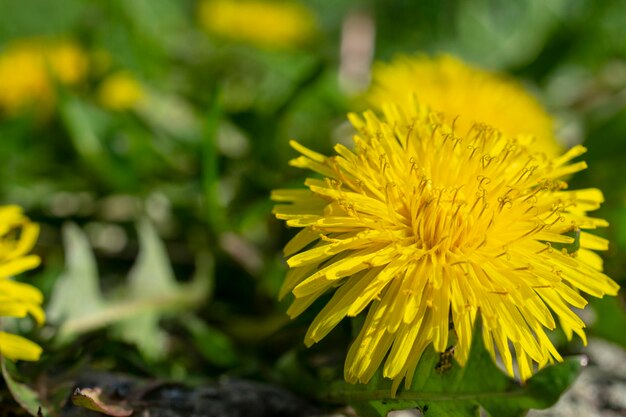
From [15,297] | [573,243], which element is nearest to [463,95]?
[573,243]

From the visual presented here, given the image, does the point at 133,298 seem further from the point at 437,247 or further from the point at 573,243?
the point at 573,243

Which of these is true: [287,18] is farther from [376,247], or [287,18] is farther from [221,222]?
[376,247]

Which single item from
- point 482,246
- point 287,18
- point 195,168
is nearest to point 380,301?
point 482,246

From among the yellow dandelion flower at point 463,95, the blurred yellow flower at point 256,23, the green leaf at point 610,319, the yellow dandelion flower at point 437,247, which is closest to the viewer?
the yellow dandelion flower at point 437,247

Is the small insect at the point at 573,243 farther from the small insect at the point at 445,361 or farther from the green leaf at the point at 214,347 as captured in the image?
the green leaf at the point at 214,347

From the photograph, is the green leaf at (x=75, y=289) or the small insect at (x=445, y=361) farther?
the green leaf at (x=75, y=289)

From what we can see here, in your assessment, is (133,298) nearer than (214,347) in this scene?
No

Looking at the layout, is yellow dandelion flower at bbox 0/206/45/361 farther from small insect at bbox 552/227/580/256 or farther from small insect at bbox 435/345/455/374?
small insect at bbox 552/227/580/256

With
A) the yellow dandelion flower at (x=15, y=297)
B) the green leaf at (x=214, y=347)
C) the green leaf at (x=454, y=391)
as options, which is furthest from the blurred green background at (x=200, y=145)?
the green leaf at (x=454, y=391)
